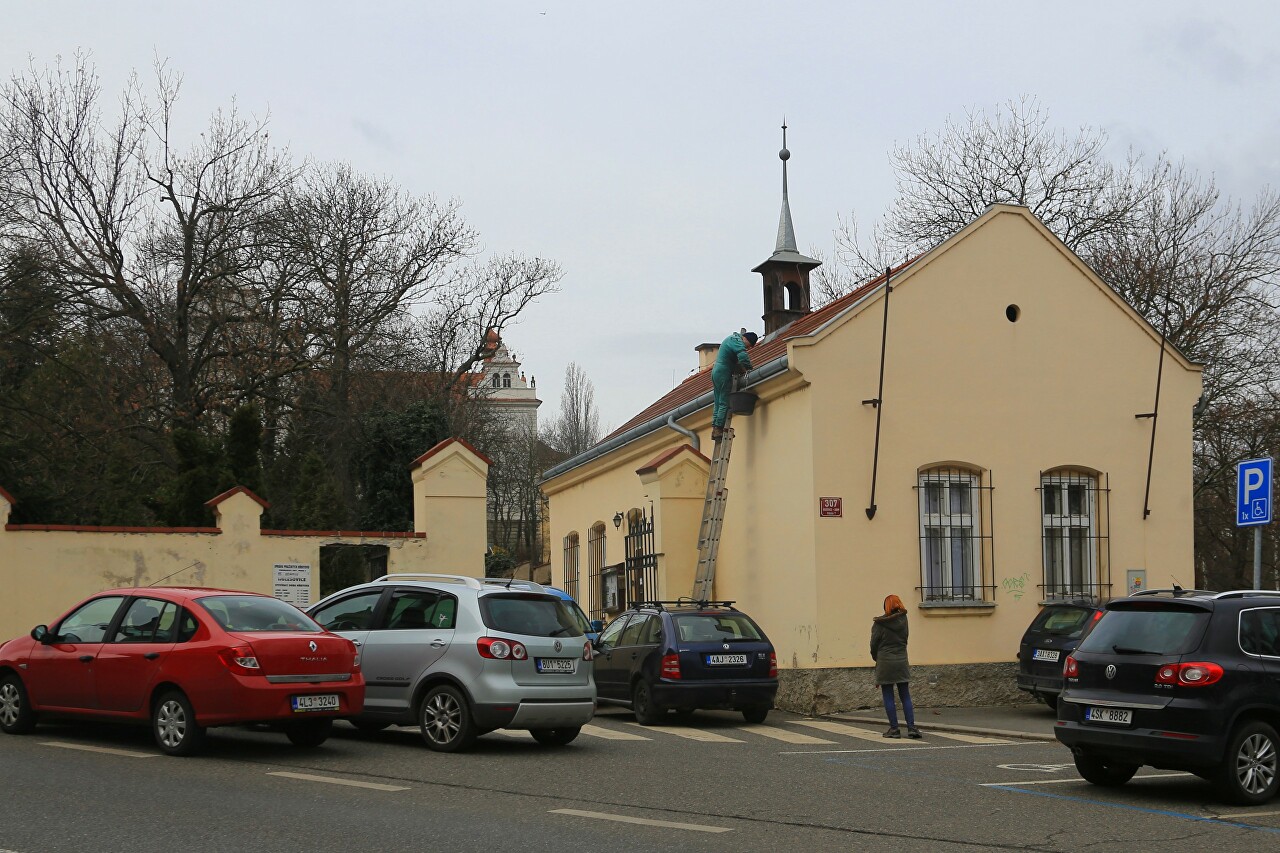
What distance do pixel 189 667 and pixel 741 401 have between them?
37.1ft

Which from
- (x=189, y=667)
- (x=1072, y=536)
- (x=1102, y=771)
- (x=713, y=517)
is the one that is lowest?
(x=1102, y=771)

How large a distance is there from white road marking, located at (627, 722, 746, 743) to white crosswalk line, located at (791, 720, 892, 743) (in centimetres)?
162

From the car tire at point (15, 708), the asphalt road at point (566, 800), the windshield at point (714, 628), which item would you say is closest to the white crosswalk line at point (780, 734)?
the windshield at point (714, 628)

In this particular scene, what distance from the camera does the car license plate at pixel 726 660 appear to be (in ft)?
54.7

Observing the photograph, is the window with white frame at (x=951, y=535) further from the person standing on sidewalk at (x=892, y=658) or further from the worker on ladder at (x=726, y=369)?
the person standing on sidewalk at (x=892, y=658)

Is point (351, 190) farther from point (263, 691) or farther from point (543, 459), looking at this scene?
point (543, 459)

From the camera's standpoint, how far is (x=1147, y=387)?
2133 cm

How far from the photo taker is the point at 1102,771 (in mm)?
10969

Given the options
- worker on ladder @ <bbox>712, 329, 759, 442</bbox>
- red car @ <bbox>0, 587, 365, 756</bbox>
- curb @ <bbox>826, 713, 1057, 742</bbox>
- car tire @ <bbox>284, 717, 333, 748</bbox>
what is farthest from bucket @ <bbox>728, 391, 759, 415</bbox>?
car tire @ <bbox>284, 717, 333, 748</bbox>

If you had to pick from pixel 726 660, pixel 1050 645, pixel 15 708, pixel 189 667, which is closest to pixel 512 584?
pixel 189 667

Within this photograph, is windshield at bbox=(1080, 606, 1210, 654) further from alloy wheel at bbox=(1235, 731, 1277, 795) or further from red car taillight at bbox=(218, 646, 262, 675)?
red car taillight at bbox=(218, 646, 262, 675)

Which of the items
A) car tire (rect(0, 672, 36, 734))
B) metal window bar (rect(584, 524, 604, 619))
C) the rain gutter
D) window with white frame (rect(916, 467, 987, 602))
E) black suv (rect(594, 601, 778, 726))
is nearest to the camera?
car tire (rect(0, 672, 36, 734))

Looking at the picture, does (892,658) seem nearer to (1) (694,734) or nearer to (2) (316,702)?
(1) (694,734)

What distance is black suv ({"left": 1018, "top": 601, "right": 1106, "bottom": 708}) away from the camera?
57.7ft
